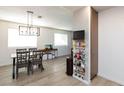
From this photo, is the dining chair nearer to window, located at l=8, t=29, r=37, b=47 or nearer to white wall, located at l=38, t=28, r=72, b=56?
window, located at l=8, t=29, r=37, b=47

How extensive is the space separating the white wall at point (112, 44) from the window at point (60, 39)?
4.98 metres

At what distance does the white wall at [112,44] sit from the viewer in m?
3.11

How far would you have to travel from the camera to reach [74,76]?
12.3 feet

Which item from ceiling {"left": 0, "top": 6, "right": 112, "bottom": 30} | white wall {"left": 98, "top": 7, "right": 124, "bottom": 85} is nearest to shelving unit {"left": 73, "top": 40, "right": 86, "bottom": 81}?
white wall {"left": 98, "top": 7, "right": 124, "bottom": 85}

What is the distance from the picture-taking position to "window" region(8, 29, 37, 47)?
5602 millimetres

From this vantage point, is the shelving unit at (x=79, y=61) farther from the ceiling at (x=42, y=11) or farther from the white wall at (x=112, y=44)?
the ceiling at (x=42, y=11)

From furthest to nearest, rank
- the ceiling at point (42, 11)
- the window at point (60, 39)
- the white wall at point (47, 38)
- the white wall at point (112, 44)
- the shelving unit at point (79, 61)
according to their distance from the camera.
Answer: the window at point (60, 39) < the white wall at point (47, 38) < the shelving unit at point (79, 61) < the ceiling at point (42, 11) < the white wall at point (112, 44)

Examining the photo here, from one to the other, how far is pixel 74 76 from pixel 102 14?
231cm

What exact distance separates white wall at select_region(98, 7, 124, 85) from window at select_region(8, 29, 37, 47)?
4250 mm

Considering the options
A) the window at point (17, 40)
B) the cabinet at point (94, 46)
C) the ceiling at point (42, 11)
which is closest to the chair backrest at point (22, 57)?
the ceiling at point (42, 11)

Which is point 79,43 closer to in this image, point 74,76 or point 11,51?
point 74,76

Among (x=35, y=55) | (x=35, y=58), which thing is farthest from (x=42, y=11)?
(x=35, y=58)

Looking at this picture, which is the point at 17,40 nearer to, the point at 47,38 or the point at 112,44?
the point at 47,38

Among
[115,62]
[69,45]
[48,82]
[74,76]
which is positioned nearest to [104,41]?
[115,62]
